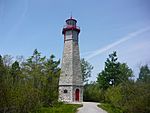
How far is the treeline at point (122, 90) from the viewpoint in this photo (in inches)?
577

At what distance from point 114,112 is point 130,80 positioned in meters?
3.69

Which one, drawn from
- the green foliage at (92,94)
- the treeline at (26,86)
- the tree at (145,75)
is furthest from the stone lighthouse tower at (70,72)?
the tree at (145,75)

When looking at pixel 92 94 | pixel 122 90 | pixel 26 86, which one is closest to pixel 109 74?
pixel 92 94

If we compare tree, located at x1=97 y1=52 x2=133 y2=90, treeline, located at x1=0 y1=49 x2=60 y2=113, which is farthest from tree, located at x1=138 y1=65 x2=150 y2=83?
tree, located at x1=97 y1=52 x2=133 y2=90

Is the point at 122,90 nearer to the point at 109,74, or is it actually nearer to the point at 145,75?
the point at 145,75

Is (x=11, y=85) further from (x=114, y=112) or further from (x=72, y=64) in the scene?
(x=72, y=64)

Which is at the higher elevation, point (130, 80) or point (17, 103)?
point (130, 80)

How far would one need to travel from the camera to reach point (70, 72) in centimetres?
2853

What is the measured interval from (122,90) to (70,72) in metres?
10.5

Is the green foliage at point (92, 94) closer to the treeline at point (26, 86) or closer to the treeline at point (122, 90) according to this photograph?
the treeline at point (122, 90)

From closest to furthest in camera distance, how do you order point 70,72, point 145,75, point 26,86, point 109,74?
point 26,86, point 145,75, point 70,72, point 109,74

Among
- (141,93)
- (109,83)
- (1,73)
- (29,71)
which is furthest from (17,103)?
(109,83)

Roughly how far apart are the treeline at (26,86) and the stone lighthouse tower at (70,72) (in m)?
4.14

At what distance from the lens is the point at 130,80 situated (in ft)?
59.0
